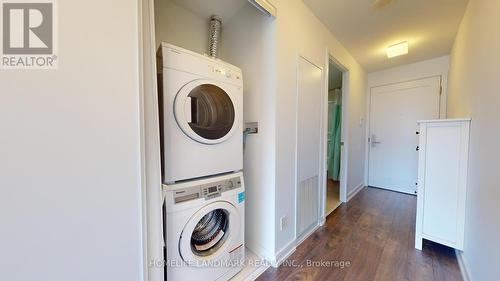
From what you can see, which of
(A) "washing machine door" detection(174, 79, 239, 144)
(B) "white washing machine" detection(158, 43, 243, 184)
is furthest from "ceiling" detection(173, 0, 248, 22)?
(A) "washing machine door" detection(174, 79, 239, 144)

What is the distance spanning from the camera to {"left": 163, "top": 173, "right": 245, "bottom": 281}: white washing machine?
1.10 metres

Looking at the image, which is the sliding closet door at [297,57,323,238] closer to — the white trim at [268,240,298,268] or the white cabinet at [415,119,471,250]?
the white trim at [268,240,298,268]

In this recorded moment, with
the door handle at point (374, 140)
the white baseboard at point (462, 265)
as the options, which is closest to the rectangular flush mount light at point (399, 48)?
the door handle at point (374, 140)

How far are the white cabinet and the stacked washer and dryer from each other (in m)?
1.68

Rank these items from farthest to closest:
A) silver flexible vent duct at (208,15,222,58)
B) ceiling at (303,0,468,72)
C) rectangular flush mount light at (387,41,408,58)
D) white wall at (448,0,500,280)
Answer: rectangular flush mount light at (387,41,408,58) → ceiling at (303,0,468,72) → silver flexible vent duct at (208,15,222,58) → white wall at (448,0,500,280)

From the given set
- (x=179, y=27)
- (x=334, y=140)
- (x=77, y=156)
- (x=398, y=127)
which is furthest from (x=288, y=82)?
(x=334, y=140)

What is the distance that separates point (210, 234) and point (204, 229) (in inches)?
2.5

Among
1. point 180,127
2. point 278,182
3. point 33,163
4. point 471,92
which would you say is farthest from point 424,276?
point 33,163

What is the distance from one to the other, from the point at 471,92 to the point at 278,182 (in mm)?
1811

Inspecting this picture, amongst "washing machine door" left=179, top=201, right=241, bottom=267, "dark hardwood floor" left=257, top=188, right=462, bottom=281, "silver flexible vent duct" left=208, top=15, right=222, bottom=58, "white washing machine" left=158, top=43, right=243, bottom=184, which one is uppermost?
"silver flexible vent duct" left=208, top=15, right=222, bottom=58

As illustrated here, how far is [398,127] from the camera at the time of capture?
349 cm

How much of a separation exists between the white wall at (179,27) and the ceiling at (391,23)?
1076 mm

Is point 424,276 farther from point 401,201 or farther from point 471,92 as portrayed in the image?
point 401,201

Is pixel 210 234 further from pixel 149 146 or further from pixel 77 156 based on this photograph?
pixel 77 156
